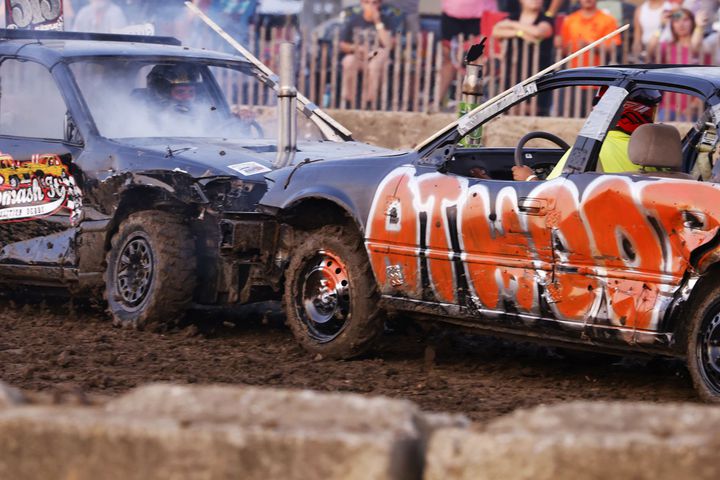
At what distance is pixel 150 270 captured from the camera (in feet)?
28.8

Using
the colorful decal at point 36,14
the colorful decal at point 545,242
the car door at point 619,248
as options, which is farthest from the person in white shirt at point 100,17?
the car door at point 619,248

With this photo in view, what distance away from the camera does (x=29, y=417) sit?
10.6 feet

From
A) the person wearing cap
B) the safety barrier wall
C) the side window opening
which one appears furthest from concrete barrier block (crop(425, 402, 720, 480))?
the person wearing cap

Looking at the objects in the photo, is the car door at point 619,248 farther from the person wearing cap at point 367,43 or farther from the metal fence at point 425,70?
the person wearing cap at point 367,43

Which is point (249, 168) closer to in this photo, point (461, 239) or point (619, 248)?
point (461, 239)

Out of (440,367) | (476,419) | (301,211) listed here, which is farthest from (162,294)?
(476,419)

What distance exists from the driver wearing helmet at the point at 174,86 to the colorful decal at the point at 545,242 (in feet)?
9.88

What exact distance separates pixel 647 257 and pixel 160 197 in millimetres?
3734

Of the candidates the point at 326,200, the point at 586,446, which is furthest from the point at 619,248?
the point at 586,446

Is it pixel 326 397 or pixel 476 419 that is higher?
pixel 326 397

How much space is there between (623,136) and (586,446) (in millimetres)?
4190

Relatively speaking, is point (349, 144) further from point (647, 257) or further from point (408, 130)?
point (408, 130)

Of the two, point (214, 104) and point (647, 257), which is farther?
point (214, 104)

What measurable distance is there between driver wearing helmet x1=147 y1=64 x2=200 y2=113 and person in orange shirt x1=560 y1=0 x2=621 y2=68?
17.5ft
